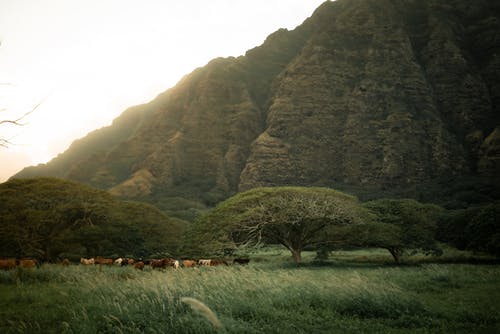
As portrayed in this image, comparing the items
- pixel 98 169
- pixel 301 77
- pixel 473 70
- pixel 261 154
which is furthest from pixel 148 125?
pixel 473 70

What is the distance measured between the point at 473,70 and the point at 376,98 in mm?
43361

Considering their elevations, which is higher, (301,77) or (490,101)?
(301,77)

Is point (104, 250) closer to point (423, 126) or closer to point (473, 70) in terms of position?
point (423, 126)

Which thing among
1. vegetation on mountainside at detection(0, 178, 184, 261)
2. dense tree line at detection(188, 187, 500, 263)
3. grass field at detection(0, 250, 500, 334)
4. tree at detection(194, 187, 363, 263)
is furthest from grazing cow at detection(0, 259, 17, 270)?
vegetation on mountainside at detection(0, 178, 184, 261)

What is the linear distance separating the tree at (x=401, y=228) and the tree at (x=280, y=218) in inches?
88.4

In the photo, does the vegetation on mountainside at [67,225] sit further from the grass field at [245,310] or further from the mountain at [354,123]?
the mountain at [354,123]

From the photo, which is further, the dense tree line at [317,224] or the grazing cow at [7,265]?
the dense tree line at [317,224]

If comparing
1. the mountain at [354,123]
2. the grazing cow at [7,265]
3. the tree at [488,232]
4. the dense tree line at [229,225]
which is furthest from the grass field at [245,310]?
the mountain at [354,123]

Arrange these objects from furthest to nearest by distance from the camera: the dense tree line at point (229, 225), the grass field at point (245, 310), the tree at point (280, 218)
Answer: the dense tree line at point (229, 225) < the tree at point (280, 218) < the grass field at point (245, 310)

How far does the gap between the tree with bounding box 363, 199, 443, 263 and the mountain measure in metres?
80.1

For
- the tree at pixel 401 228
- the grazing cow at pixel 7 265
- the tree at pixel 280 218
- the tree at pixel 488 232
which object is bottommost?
the tree at pixel 488 232

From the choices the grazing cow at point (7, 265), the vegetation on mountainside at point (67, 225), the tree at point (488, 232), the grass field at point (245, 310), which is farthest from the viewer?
the vegetation on mountainside at point (67, 225)

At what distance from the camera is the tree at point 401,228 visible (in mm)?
30581

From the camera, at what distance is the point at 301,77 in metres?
158
